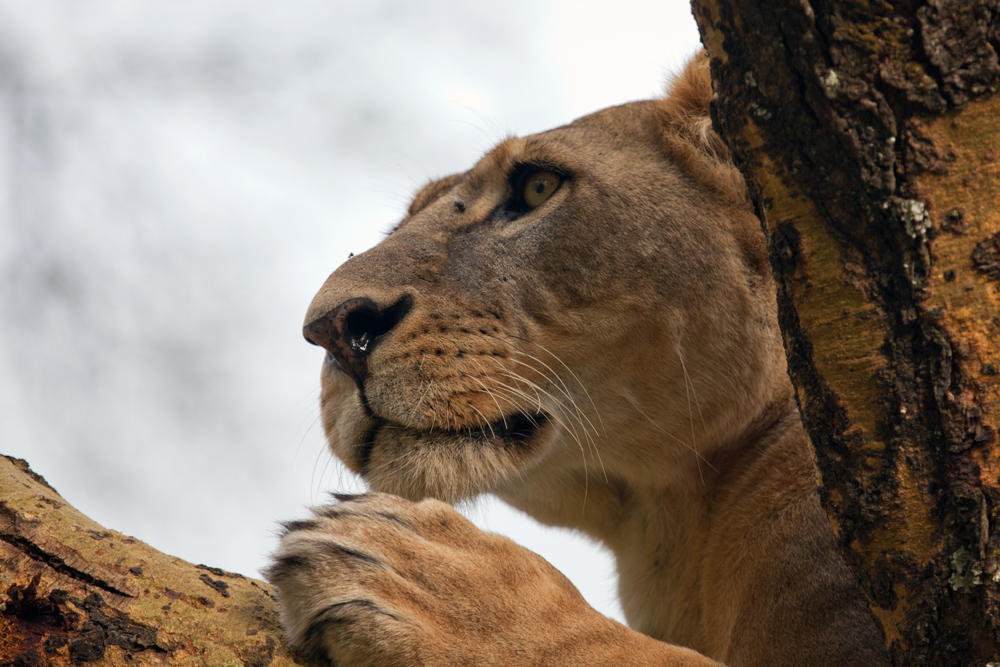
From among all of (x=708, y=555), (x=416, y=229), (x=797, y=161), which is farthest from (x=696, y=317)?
(x=797, y=161)

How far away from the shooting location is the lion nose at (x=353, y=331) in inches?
104

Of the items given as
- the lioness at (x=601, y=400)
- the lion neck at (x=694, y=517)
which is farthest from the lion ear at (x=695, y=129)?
the lion neck at (x=694, y=517)

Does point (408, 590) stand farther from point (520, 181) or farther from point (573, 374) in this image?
point (520, 181)

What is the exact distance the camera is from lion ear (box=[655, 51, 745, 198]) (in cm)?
324

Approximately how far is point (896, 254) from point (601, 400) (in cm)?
153

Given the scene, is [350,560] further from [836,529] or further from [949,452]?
[949,452]

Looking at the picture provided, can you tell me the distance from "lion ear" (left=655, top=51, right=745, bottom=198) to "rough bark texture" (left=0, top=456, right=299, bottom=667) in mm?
2244

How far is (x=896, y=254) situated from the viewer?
1.58m

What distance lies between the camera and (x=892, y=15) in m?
1.45

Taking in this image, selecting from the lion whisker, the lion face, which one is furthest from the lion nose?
the lion whisker

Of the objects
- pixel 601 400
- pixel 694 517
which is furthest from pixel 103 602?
pixel 694 517

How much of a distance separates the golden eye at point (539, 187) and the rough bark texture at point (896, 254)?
62.4 inches

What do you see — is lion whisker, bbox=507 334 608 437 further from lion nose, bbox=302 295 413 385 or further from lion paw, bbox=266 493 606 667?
lion paw, bbox=266 493 606 667

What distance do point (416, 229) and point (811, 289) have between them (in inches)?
A: 75.7
